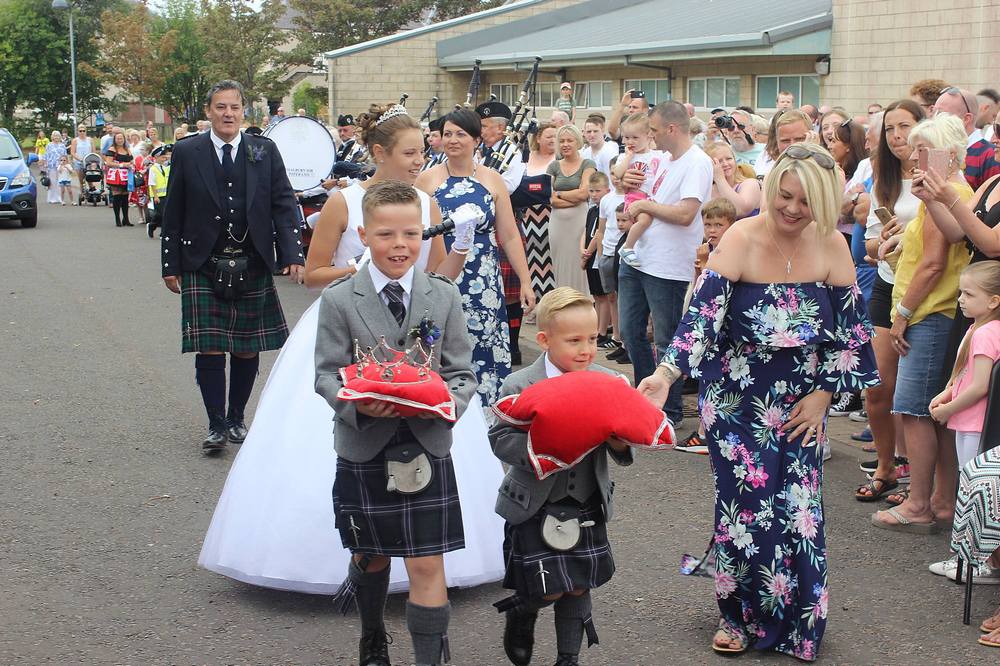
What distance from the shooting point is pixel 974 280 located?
17.0ft

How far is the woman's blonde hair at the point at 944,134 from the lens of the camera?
17.7 ft

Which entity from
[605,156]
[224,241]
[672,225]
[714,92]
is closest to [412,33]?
[714,92]

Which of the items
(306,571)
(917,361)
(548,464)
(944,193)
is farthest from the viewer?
(917,361)

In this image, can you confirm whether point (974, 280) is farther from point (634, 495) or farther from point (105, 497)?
point (105, 497)

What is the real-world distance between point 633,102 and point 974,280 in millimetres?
6718

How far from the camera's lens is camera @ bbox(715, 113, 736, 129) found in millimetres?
9648

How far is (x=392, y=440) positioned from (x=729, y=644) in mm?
1535

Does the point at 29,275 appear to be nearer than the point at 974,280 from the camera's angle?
No

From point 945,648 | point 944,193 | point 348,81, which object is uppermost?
point 348,81

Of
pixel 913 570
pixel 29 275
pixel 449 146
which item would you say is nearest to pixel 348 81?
pixel 29 275

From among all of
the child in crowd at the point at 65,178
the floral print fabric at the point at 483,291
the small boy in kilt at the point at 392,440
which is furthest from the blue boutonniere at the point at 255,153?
the child in crowd at the point at 65,178

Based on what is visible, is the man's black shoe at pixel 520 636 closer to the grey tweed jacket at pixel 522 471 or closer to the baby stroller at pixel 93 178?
the grey tweed jacket at pixel 522 471

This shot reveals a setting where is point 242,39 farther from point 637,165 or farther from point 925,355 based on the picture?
point 925,355

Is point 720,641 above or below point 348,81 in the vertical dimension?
below
